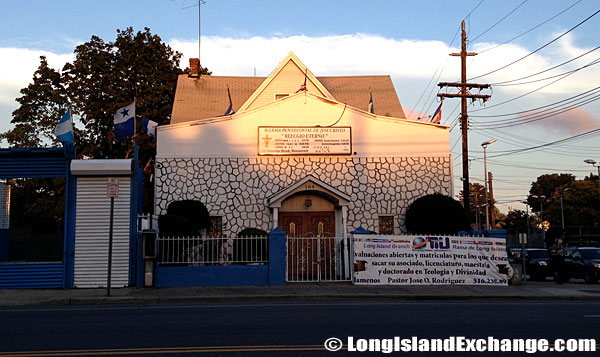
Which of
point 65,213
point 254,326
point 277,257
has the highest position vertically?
point 65,213

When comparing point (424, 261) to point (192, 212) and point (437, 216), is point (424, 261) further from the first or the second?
point (192, 212)

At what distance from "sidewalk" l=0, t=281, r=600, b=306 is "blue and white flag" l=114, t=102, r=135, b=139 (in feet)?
17.9

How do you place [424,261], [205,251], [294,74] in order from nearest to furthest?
[424,261], [205,251], [294,74]

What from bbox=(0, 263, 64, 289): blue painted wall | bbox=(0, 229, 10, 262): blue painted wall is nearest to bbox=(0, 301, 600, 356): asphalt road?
bbox=(0, 263, 64, 289): blue painted wall

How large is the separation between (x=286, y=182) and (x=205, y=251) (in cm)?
563

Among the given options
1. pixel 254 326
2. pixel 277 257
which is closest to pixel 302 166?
pixel 277 257

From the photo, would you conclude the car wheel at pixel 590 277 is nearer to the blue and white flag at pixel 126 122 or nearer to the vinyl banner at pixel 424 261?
the vinyl banner at pixel 424 261

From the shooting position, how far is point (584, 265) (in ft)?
85.5

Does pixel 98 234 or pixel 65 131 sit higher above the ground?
pixel 65 131

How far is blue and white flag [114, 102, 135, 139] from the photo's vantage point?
20922mm

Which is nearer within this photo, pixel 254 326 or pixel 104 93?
pixel 254 326

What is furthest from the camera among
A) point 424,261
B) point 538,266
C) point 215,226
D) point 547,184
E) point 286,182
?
point 547,184

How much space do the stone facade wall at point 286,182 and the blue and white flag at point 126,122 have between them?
378 centimetres

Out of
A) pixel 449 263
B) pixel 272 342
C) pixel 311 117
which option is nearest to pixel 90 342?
pixel 272 342
